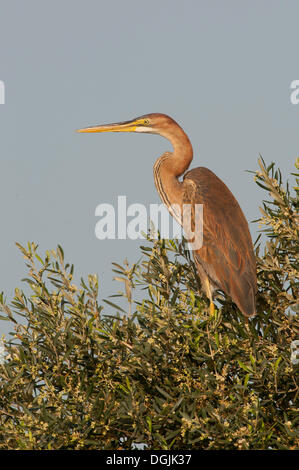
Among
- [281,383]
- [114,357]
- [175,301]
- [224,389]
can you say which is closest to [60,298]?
[114,357]

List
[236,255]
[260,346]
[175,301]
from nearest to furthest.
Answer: [260,346], [175,301], [236,255]

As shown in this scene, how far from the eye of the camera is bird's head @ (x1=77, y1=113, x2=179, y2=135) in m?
8.61

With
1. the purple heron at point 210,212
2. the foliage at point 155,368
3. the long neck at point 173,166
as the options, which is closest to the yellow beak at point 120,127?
the purple heron at point 210,212

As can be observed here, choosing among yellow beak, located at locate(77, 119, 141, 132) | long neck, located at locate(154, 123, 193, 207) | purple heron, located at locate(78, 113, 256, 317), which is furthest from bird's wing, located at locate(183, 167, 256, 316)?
yellow beak, located at locate(77, 119, 141, 132)

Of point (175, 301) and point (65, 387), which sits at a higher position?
point (175, 301)

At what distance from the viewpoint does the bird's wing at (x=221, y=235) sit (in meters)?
6.69

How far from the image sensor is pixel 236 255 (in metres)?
6.95

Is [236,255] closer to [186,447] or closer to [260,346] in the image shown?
[260,346]

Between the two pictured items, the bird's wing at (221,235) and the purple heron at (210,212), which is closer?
the purple heron at (210,212)

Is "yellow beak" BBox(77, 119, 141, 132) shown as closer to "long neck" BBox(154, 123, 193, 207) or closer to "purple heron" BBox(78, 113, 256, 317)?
"purple heron" BBox(78, 113, 256, 317)

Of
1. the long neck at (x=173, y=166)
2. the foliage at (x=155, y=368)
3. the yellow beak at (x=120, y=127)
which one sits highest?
the yellow beak at (x=120, y=127)

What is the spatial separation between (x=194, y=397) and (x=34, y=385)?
133 centimetres

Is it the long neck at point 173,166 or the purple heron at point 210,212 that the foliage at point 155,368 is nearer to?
the purple heron at point 210,212

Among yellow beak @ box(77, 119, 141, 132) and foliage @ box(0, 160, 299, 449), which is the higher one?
yellow beak @ box(77, 119, 141, 132)
